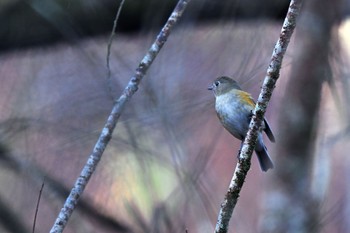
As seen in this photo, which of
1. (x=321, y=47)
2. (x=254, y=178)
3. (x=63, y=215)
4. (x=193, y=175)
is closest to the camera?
(x=63, y=215)

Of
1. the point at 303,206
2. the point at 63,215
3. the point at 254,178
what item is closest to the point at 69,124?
the point at 303,206

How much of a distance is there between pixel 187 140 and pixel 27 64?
1255 mm

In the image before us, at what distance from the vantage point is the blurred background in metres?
4.67

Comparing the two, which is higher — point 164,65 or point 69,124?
point 164,65

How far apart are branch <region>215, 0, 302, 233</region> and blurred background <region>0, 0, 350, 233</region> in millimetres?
1702

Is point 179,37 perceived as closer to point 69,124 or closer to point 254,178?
point 69,124

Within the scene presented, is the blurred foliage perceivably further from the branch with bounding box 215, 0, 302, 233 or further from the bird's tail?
the branch with bounding box 215, 0, 302, 233

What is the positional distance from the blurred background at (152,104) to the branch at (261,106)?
170 cm

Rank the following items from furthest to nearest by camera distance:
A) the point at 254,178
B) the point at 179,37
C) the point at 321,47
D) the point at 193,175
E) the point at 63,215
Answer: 1. the point at 254,178
2. the point at 179,37
3. the point at 321,47
4. the point at 193,175
5. the point at 63,215

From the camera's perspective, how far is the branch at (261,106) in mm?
2533

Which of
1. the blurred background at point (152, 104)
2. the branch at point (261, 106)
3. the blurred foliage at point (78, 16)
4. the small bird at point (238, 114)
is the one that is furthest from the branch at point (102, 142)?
the blurred foliage at point (78, 16)

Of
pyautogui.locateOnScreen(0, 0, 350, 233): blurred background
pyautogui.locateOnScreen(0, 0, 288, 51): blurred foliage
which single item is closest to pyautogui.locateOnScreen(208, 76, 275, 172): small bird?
pyautogui.locateOnScreen(0, 0, 350, 233): blurred background

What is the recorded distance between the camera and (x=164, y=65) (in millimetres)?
4996

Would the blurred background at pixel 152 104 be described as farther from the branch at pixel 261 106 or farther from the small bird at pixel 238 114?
the branch at pixel 261 106
